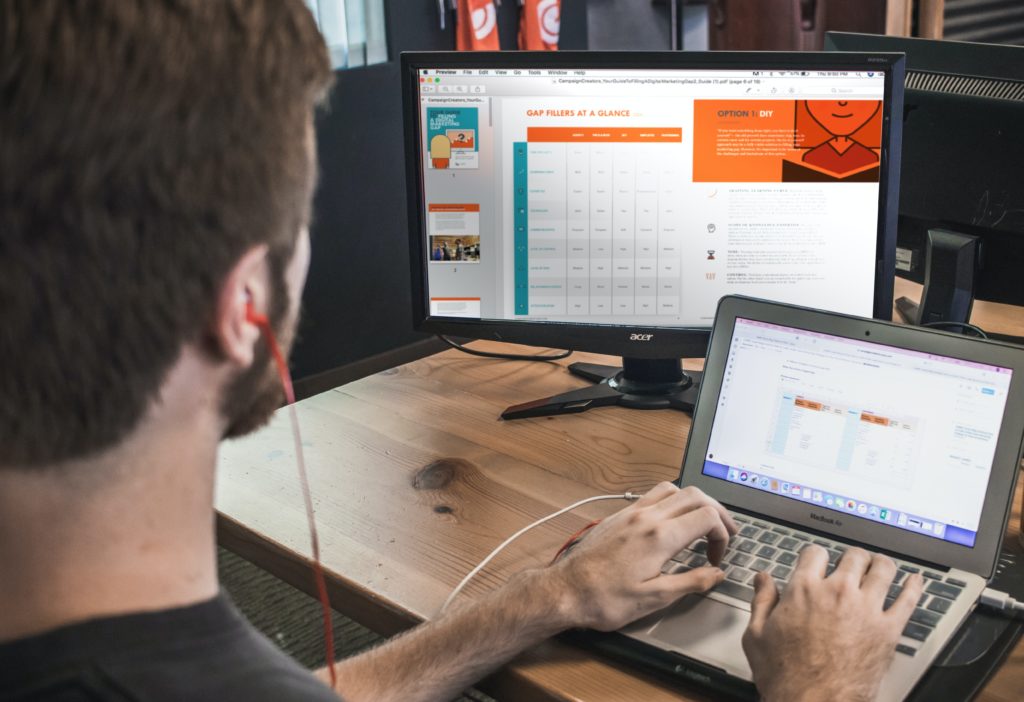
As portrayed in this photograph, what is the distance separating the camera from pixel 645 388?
1485 mm

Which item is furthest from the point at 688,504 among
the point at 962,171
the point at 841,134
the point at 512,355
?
the point at 962,171

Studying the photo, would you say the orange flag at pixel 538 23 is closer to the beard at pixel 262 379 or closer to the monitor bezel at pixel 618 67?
the monitor bezel at pixel 618 67

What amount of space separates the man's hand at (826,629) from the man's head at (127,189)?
20.3 inches

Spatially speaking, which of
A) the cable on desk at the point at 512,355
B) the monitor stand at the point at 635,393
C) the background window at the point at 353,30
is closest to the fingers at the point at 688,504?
the monitor stand at the point at 635,393

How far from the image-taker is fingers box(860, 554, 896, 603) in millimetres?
892

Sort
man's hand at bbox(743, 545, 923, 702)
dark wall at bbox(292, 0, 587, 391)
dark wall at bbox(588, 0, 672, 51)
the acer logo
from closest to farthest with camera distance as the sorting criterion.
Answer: man's hand at bbox(743, 545, 923, 702) < the acer logo < dark wall at bbox(292, 0, 587, 391) < dark wall at bbox(588, 0, 672, 51)

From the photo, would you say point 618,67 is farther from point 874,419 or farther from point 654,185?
point 874,419

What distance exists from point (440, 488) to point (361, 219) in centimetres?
223

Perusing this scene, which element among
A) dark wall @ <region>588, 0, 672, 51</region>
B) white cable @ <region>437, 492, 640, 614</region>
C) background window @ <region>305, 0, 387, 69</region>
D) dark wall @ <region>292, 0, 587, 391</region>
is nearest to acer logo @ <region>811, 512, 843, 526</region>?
white cable @ <region>437, 492, 640, 614</region>

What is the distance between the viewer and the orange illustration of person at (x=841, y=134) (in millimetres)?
1327

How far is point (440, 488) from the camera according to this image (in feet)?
4.07

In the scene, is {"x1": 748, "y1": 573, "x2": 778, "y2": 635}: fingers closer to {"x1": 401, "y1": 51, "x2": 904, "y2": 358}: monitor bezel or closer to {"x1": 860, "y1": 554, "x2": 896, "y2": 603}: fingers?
{"x1": 860, "y1": 554, "x2": 896, "y2": 603}: fingers

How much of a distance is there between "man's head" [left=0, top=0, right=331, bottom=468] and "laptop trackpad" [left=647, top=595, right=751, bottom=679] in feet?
1.70

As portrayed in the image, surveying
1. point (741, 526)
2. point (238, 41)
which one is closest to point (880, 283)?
point (741, 526)
